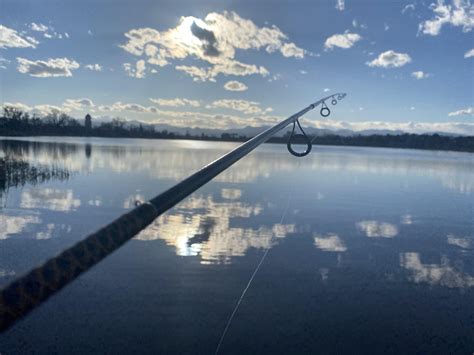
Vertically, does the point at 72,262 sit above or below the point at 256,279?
above

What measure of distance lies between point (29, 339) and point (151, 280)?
2794 mm

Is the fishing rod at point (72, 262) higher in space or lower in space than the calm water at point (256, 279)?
higher

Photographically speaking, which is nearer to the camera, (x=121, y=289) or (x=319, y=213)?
(x=121, y=289)

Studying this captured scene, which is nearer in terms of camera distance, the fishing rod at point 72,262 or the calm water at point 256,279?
the fishing rod at point 72,262

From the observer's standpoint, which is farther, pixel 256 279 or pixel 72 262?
pixel 256 279

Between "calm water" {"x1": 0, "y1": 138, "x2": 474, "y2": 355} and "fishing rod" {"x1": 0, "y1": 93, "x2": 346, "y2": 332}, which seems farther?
"calm water" {"x1": 0, "y1": 138, "x2": 474, "y2": 355}

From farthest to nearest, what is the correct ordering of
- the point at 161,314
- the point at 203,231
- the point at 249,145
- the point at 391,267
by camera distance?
1. the point at 203,231
2. the point at 391,267
3. the point at 161,314
4. the point at 249,145

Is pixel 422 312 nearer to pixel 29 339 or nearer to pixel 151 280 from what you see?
pixel 151 280

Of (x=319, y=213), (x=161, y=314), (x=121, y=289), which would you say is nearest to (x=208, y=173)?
(x=161, y=314)

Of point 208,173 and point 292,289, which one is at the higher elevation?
point 208,173

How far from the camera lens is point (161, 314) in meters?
6.87

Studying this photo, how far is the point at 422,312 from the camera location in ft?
24.2

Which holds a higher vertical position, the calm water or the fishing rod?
the fishing rod

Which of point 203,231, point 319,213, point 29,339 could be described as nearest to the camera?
point 29,339
